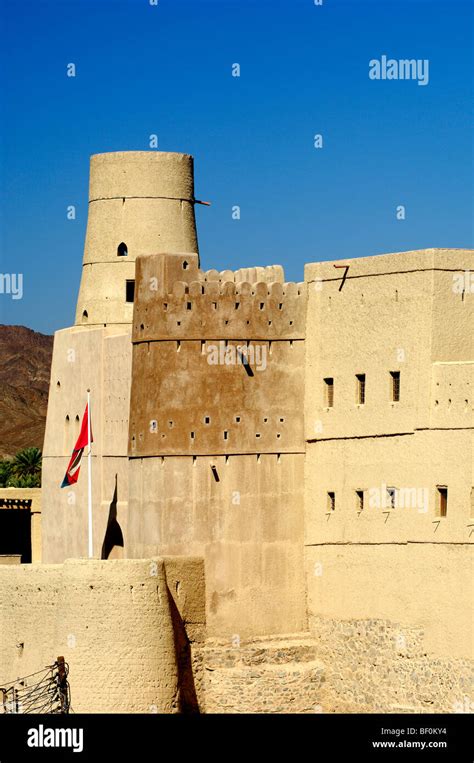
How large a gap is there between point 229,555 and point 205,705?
3.52 meters

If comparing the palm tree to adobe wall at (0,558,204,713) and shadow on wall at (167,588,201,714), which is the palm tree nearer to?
adobe wall at (0,558,204,713)

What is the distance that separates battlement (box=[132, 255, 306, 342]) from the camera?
5241cm

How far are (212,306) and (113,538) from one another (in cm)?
752

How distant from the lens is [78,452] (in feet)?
187

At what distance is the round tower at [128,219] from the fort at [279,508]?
3.06 metres

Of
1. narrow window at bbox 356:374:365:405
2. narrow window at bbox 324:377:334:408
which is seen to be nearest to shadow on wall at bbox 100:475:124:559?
narrow window at bbox 324:377:334:408

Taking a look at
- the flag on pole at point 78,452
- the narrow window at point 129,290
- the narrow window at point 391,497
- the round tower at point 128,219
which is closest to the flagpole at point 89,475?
the flag on pole at point 78,452

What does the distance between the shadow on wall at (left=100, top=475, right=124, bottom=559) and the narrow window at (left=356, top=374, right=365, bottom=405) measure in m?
7.69

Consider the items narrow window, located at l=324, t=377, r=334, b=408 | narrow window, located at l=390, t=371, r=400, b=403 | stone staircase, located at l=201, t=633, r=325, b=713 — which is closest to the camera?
narrow window, located at l=390, t=371, r=400, b=403

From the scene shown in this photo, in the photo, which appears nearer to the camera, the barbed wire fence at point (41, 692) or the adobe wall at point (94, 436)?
the barbed wire fence at point (41, 692)

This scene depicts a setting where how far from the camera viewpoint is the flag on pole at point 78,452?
56250mm

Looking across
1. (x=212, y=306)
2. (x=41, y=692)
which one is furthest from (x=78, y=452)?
(x=41, y=692)

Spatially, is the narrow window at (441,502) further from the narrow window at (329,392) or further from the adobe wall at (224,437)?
the adobe wall at (224,437)
